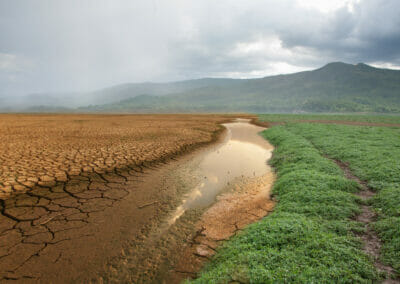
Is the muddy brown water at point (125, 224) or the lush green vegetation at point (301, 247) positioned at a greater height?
the lush green vegetation at point (301, 247)

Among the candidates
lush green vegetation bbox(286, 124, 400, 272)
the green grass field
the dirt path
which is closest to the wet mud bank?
the green grass field

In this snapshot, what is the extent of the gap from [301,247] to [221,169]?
20.7 ft

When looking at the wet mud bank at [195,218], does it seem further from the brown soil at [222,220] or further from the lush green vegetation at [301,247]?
the lush green vegetation at [301,247]

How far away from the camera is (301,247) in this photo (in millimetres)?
3768

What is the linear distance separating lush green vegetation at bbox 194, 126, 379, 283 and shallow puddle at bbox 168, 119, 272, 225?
7.36 ft

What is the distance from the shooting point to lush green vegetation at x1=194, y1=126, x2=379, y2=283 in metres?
3.14

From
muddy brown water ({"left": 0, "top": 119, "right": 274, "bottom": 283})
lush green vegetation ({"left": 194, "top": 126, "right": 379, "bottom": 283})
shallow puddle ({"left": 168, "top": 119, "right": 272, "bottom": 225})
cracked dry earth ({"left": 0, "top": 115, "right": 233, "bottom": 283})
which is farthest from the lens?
shallow puddle ({"left": 168, "top": 119, "right": 272, "bottom": 225})

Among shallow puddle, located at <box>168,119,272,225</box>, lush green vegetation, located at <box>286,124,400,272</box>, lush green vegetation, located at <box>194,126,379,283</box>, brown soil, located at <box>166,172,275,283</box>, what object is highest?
lush green vegetation, located at <box>286,124,400,272</box>

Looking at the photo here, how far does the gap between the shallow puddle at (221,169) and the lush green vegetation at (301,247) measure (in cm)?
224

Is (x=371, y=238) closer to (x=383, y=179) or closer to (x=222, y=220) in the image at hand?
(x=222, y=220)

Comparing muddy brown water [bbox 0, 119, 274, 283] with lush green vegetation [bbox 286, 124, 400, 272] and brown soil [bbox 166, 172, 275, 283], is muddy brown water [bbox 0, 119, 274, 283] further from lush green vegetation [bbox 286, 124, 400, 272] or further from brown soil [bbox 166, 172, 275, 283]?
lush green vegetation [bbox 286, 124, 400, 272]

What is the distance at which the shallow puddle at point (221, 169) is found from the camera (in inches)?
263

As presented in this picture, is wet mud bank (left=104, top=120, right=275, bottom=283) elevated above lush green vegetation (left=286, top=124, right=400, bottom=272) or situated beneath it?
situated beneath

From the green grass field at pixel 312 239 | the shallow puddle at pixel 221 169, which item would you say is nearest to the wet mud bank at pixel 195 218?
the shallow puddle at pixel 221 169
